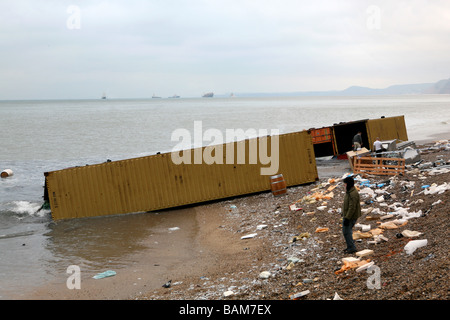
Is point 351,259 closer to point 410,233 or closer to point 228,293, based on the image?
point 410,233

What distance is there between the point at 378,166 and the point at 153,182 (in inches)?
369

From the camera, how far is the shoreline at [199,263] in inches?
367

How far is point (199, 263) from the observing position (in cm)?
1117

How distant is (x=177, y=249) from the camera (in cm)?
1284

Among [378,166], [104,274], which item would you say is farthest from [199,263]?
[378,166]

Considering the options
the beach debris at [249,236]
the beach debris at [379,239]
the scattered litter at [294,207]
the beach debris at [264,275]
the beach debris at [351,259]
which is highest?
the scattered litter at [294,207]

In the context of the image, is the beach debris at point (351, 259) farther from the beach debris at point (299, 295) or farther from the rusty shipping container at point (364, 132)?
the rusty shipping container at point (364, 132)

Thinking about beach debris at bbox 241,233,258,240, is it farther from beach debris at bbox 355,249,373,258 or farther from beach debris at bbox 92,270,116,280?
beach debris at bbox 355,249,373,258

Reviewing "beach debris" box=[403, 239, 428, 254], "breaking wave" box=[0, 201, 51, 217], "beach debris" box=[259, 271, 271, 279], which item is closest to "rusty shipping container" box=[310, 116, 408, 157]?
"breaking wave" box=[0, 201, 51, 217]

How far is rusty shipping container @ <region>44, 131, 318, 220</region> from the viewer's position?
17.3 meters

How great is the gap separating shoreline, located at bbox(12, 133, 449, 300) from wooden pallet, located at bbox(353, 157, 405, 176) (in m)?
3.73

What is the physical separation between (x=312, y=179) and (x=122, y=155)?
23602 millimetres

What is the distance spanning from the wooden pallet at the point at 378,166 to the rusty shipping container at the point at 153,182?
2828 mm

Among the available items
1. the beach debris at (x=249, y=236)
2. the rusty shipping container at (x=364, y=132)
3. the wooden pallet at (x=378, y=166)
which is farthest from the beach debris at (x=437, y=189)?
the rusty shipping container at (x=364, y=132)
